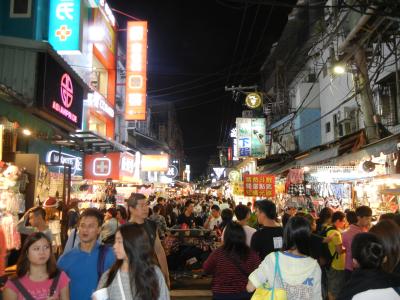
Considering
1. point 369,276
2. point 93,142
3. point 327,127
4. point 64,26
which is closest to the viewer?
point 369,276

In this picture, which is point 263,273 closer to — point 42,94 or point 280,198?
point 42,94

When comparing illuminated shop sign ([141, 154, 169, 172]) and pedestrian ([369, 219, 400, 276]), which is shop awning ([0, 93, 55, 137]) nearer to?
pedestrian ([369, 219, 400, 276])

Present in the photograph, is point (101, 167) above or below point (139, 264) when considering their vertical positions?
above

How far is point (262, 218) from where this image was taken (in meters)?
5.70

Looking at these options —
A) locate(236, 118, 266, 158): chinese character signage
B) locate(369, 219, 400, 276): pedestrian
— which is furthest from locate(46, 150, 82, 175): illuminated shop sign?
locate(236, 118, 266, 158): chinese character signage

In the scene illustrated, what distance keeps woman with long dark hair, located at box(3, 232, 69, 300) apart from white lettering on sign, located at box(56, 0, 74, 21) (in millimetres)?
10430

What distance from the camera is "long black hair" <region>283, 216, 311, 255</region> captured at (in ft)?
12.9

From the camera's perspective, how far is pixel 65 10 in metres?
12.8

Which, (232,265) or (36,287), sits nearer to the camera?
(36,287)

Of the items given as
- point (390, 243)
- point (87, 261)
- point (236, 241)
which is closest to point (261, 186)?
point (236, 241)

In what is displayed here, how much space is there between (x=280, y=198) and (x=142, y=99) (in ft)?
26.2

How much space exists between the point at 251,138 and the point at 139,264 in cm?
2201

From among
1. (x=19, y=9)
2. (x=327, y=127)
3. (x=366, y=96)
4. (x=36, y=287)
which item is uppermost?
(x=19, y=9)

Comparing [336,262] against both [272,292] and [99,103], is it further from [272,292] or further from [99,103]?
[99,103]
